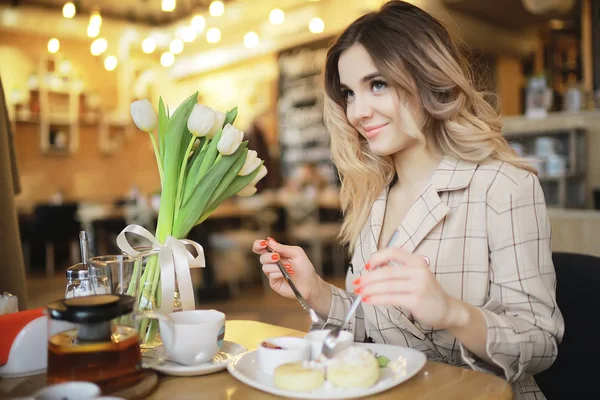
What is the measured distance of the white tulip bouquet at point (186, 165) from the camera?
111cm

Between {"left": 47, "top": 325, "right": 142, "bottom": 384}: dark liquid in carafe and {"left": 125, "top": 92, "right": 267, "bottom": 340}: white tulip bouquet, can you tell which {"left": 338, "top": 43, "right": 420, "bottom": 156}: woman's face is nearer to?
{"left": 125, "top": 92, "right": 267, "bottom": 340}: white tulip bouquet

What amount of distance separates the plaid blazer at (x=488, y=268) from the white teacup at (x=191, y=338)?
0.45 metres

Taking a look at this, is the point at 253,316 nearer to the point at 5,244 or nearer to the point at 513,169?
the point at 5,244

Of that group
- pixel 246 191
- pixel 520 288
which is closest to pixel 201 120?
pixel 246 191

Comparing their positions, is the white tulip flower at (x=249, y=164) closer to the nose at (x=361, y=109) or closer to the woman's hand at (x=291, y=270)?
the woman's hand at (x=291, y=270)

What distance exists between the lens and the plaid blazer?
42.7 inches

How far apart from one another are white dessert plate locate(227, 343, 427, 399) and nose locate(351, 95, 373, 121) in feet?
1.76

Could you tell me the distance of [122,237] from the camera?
115cm

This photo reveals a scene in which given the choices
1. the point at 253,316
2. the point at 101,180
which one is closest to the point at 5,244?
the point at 253,316

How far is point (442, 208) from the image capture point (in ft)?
4.28

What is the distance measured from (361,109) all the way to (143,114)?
0.50m

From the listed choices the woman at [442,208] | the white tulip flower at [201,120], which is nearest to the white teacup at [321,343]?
the woman at [442,208]

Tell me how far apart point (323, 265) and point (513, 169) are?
5652 millimetres

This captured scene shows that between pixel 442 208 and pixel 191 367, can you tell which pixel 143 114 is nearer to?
pixel 191 367
